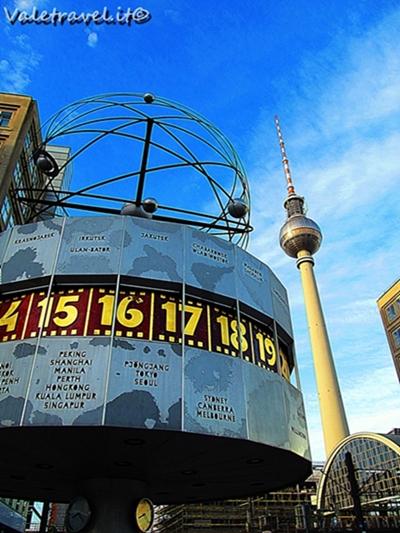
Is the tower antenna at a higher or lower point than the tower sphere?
higher

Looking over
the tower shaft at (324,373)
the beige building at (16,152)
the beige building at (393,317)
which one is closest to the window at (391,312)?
the beige building at (393,317)

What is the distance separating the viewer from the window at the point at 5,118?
32116mm

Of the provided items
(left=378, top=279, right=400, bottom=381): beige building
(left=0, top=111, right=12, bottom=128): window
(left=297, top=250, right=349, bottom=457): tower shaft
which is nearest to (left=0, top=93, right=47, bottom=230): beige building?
(left=0, top=111, right=12, bottom=128): window

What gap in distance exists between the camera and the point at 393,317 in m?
70.9

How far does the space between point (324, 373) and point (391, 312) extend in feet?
55.4

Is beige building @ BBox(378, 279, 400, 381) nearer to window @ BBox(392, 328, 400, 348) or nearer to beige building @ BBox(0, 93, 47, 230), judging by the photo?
window @ BBox(392, 328, 400, 348)

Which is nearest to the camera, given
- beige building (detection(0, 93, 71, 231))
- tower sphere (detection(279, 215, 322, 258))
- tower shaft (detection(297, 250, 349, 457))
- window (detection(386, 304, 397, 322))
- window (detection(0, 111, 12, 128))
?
beige building (detection(0, 93, 71, 231))

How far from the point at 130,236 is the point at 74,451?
23.8 feet

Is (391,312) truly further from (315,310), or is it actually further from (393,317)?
(315,310)

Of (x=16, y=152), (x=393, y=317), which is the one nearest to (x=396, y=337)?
(x=393, y=317)

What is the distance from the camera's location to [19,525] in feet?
158

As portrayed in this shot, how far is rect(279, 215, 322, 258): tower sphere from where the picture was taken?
101000mm

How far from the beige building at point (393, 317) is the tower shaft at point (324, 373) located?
13.2 metres

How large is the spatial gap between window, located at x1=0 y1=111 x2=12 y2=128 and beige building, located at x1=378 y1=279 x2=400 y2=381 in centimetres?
6095
